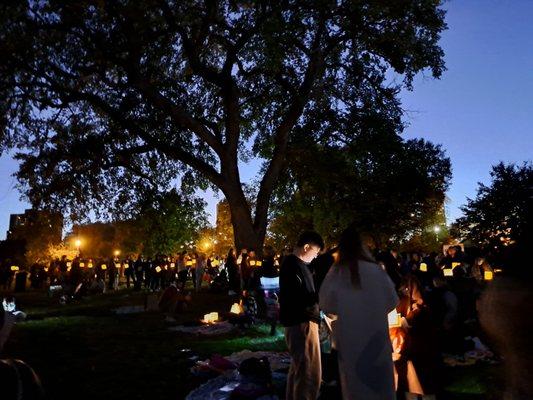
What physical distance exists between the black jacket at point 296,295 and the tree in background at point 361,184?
16.4 meters

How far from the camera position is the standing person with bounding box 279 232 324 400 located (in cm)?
530

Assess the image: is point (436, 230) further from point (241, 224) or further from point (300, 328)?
point (300, 328)

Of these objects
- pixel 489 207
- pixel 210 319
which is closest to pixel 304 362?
pixel 210 319

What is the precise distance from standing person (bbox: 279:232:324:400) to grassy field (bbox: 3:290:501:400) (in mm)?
1810

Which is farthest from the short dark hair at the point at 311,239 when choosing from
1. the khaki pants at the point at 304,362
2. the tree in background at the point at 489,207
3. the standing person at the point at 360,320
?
the tree in background at the point at 489,207

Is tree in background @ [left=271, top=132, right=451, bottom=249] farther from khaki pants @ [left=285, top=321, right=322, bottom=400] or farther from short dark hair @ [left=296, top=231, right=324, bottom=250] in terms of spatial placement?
khaki pants @ [left=285, top=321, right=322, bottom=400]

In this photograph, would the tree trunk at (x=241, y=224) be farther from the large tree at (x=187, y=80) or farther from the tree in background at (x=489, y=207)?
the tree in background at (x=489, y=207)

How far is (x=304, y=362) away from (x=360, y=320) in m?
1.44

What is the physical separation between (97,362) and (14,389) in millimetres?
7490

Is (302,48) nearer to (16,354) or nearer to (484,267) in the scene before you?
(484,267)

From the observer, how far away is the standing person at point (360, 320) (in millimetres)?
4039

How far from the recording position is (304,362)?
5.33 meters

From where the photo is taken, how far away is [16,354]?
9.97 m

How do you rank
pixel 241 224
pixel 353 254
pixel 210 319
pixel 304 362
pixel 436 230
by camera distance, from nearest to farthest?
pixel 353 254, pixel 304 362, pixel 210 319, pixel 241 224, pixel 436 230
